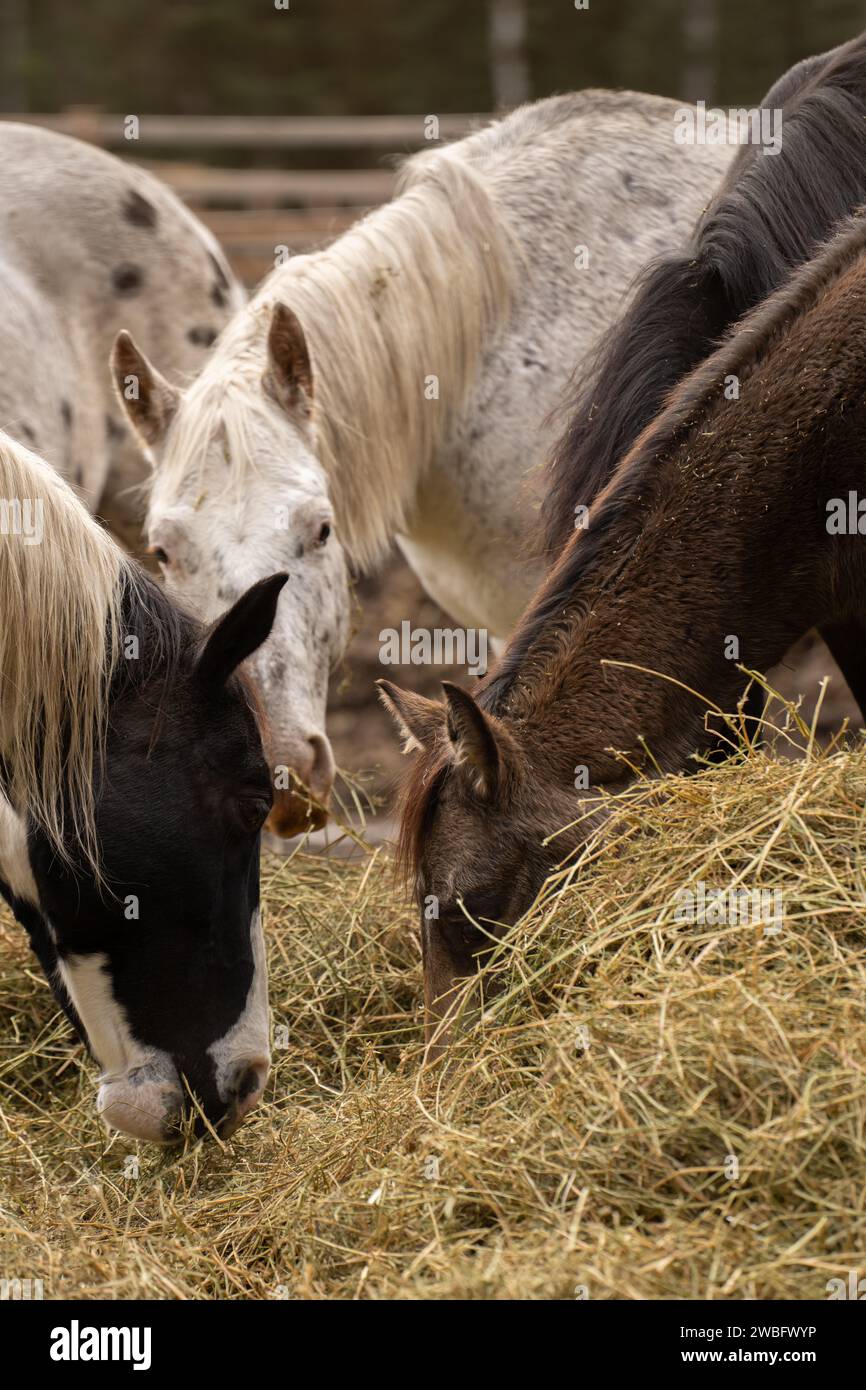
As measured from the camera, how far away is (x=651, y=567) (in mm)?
2766

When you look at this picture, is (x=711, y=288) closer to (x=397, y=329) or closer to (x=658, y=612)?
(x=658, y=612)

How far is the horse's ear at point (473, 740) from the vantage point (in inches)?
96.9

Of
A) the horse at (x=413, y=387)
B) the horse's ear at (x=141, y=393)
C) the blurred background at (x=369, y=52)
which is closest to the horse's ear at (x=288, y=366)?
the horse at (x=413, y=387)

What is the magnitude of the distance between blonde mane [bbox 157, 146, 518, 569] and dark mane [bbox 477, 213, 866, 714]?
4.26 ft

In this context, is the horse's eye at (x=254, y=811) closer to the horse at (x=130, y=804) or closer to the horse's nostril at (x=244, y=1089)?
the horse at (x=130, y=804)

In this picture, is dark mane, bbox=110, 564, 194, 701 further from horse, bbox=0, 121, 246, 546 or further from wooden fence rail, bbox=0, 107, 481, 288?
wooden fence rail, bbox=0, 107, 481, 288

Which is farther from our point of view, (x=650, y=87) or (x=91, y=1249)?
(x=650, y=87)

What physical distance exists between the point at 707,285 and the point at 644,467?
62 centimetres

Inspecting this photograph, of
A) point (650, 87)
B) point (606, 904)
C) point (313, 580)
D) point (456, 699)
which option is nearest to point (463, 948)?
point (606, 904)

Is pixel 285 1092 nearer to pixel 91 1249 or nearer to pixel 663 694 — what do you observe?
pixel 91 1249

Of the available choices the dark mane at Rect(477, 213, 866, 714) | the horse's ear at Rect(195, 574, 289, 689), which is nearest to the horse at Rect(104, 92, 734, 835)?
the dark mane at Rect(477, 213, 866, 714)

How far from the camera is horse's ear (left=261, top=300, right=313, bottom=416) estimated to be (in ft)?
12.4

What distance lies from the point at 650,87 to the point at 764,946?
20.2m
